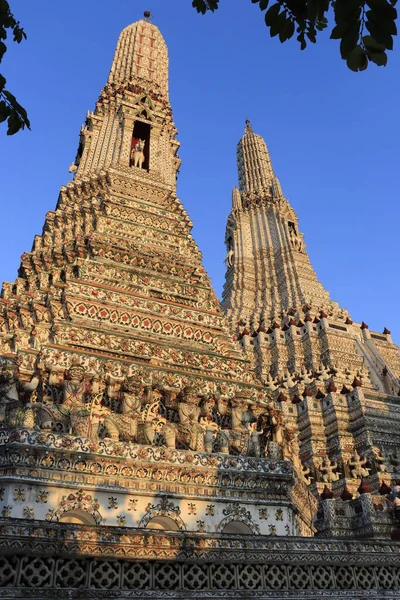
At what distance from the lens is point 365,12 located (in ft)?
9.26

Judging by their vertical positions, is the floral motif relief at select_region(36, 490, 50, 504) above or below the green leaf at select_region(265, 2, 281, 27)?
below

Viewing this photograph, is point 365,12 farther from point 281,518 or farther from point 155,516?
point 281,518

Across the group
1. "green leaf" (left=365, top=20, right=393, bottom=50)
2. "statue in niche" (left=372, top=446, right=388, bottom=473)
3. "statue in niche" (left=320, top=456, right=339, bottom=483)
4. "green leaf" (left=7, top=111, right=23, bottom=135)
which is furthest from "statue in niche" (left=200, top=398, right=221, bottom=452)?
"statue in niche" (left=372, top=446, right=388, bottom=473)

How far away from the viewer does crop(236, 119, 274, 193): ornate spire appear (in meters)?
55.9

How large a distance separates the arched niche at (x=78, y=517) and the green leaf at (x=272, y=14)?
28.7 ft

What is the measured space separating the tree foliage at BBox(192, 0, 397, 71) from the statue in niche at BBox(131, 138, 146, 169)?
20254 mm

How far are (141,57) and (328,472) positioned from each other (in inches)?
947

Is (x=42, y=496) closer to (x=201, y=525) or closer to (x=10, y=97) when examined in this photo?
(x=201, y=525)

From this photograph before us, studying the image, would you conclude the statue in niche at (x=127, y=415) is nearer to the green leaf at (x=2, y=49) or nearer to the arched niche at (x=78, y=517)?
the arched niche at (x=78, y=517)

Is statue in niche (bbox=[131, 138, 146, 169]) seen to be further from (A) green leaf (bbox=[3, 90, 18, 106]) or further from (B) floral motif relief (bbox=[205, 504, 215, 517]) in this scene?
(A) green leaf (bbox=[3, 90, 18, 106])

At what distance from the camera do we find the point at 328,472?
20812mm

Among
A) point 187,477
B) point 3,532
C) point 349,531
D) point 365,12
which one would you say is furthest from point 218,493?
point 365,12

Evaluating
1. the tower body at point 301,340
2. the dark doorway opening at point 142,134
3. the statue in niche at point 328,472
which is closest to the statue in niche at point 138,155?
the dark doorway opening at point 142,134

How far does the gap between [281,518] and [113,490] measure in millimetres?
3685
